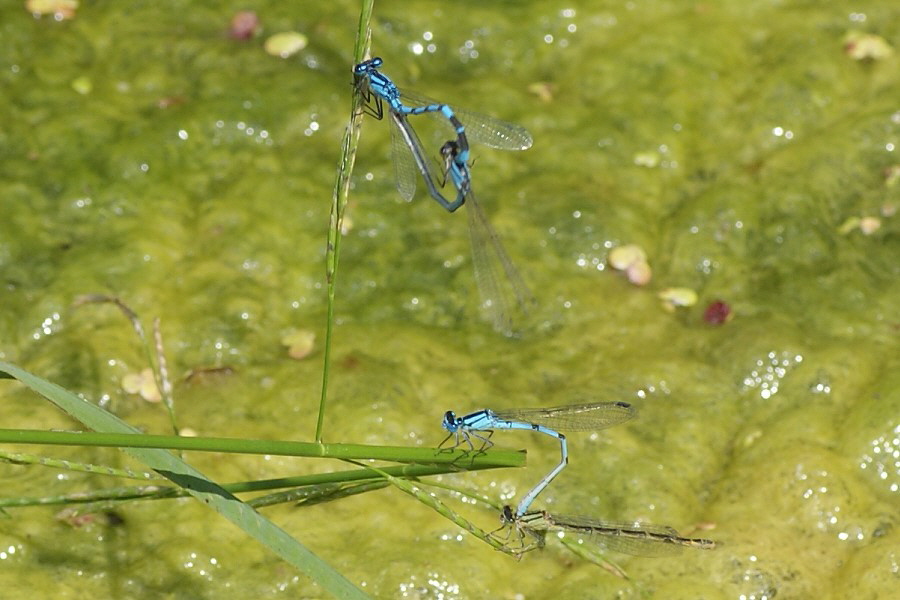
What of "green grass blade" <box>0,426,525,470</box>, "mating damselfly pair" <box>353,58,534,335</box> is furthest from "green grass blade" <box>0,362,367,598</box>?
"mating damselfly pair" <box>353,58,534,335</box>

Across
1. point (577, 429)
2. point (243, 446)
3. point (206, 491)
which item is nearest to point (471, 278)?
point (577, 429)

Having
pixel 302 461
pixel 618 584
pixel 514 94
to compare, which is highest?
pixel 514 94

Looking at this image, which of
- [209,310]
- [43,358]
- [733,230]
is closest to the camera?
[43,358]

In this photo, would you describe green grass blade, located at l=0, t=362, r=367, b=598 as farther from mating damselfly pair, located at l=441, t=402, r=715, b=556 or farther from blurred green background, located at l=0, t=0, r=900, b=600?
blurred green background, located at l=0, t=0, r=900, b=600

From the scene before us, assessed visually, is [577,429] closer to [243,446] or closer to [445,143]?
[445,143]

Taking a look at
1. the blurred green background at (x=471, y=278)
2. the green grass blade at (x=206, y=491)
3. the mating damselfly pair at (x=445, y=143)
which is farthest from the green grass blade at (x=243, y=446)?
the blurred green background at (x=471, y=278)

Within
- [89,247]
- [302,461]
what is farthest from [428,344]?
[89,247]

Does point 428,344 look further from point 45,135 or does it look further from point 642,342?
point 45,135
